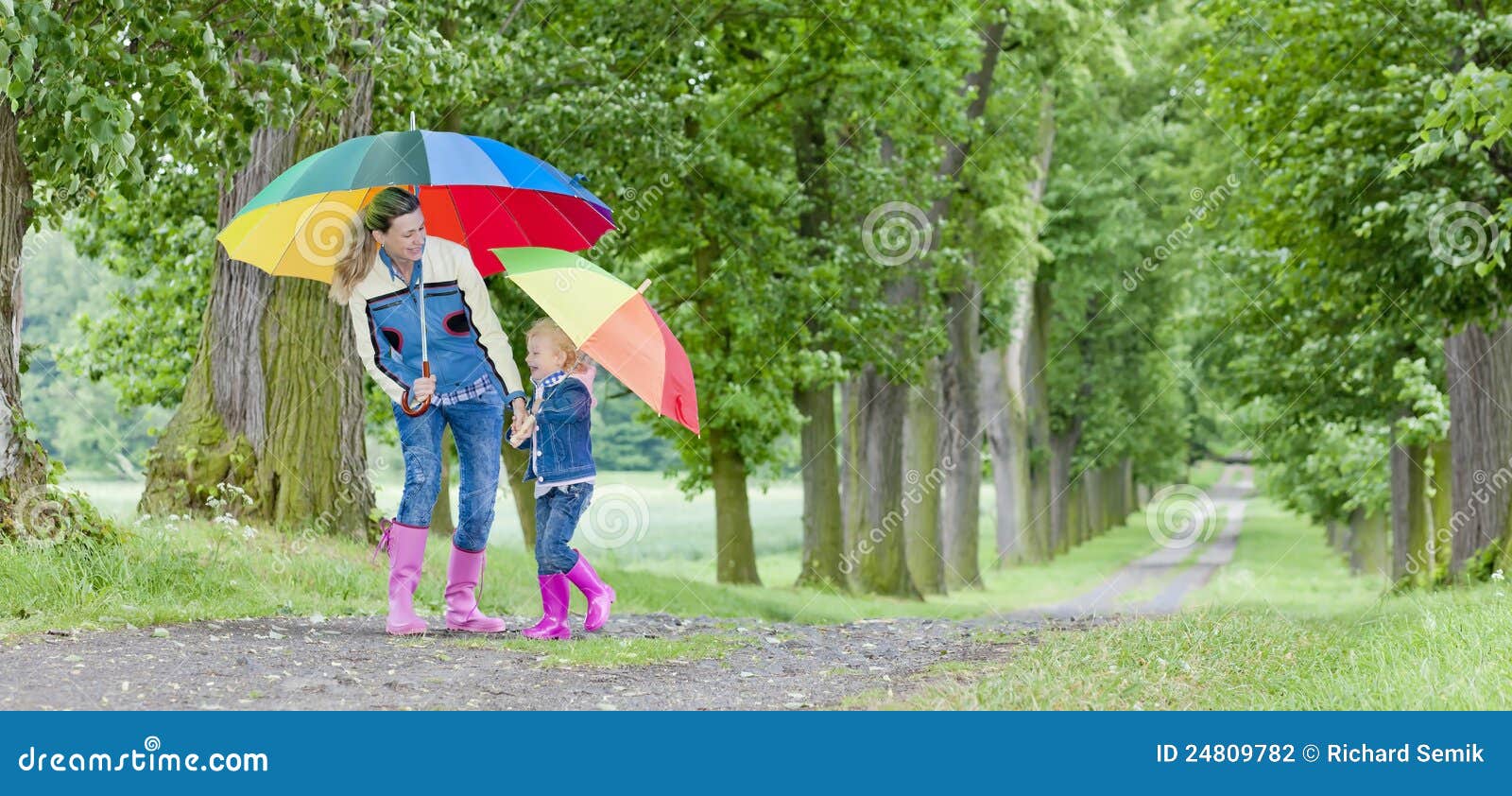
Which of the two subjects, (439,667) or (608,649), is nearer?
(439,667)

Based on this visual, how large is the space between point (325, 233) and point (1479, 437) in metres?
11.9

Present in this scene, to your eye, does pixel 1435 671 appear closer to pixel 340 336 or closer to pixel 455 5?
pixel 340 336

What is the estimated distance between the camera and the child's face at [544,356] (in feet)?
24.4

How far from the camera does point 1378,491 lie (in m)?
26.9

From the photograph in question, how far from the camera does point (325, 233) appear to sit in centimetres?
750

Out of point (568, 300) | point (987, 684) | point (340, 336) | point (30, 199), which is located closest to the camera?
point (987, 684)

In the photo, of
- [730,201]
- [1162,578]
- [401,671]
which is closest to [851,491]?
[730,201]

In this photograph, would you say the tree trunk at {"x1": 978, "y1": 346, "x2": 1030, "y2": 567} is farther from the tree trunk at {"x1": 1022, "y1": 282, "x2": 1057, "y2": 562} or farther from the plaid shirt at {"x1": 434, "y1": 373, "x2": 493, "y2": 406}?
the plaid shirt at {"x1": 434, "y1": 373, "x2": 493, "y2": 406}

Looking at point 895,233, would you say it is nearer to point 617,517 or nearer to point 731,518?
point 731,518

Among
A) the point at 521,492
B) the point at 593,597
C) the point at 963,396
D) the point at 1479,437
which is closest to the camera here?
the point at 593,597

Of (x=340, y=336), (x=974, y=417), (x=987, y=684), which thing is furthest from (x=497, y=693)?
(x=974, y=417)

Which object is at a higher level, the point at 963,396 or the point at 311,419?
the point at 963,396

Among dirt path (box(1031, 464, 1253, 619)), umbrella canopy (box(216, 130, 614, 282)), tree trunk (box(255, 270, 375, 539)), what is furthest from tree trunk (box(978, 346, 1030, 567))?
umbrella canopy (box(216, 130, 614, 282))

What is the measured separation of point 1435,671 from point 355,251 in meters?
5.16
